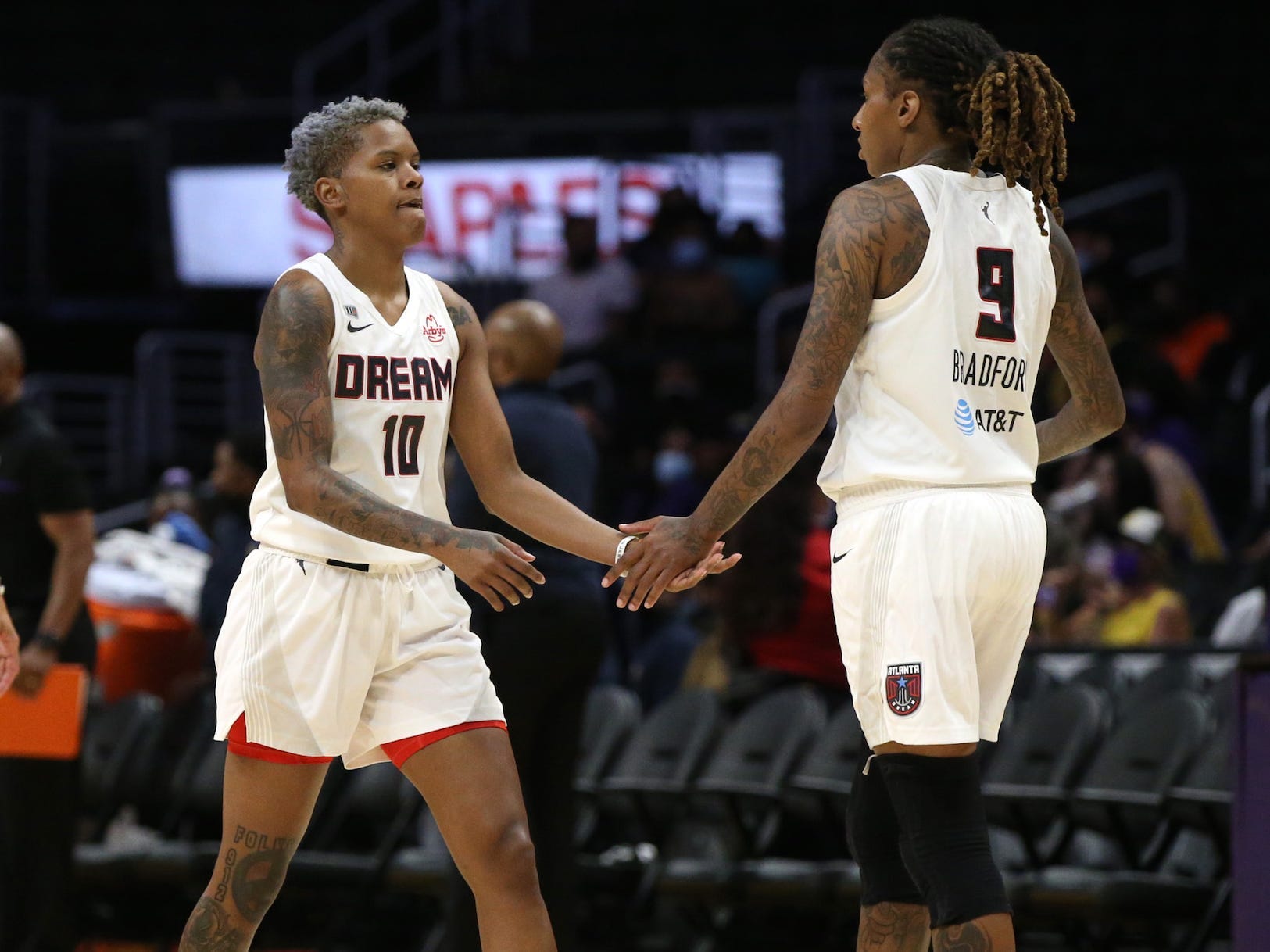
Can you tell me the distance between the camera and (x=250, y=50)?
1911cm

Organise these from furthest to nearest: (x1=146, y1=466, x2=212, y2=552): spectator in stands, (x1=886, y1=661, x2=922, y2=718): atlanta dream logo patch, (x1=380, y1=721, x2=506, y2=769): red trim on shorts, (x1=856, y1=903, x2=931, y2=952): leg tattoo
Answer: (x1=146, y1=466, x2=212, y2=552): spectator in stands < (x1=380, y1=721, x2=506, y2=769): red trim on shorts < (x1=856, y1=903, x2=931, y2=952): leg tattoo < (x1=886, y1=661, x2=922, y2=718): atlanta dream logo patch

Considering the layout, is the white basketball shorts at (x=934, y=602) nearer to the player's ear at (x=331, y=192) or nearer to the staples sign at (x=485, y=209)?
the player's ear at (x=331, y=192)

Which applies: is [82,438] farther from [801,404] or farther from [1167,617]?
[801,404]

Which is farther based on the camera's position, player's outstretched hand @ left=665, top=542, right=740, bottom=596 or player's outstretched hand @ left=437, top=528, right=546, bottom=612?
player's outstretched hand @ left=665, top=542, right=740, bottom=596

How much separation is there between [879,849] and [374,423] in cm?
136

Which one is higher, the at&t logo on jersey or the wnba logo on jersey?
the wnba logo on jersey

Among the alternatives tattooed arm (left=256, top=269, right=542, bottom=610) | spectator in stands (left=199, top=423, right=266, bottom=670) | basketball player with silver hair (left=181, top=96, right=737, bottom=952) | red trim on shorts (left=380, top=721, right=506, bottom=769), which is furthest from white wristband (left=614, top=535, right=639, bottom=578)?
spectator in stands (left=199, top=423, right=266, bottom=670)

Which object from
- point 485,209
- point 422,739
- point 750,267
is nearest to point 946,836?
point 422,739

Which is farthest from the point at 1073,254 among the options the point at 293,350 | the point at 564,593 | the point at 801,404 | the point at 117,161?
the point at 117,161

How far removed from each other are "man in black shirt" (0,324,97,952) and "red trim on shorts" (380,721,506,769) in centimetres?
292

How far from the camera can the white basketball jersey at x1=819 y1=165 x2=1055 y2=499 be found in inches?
151

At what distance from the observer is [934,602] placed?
3.75 m

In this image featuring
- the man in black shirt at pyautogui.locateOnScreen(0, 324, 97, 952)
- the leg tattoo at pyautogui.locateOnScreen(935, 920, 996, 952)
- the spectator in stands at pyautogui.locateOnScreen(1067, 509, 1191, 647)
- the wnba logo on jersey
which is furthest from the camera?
the spectator in stands at pyautogui.locateOnScreen(1067, 509, 1191, 647)

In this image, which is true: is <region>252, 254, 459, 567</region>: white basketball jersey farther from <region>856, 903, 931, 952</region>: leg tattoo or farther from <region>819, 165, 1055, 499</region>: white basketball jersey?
<region>856, 903, 931, 952</region>: leg tattoo
